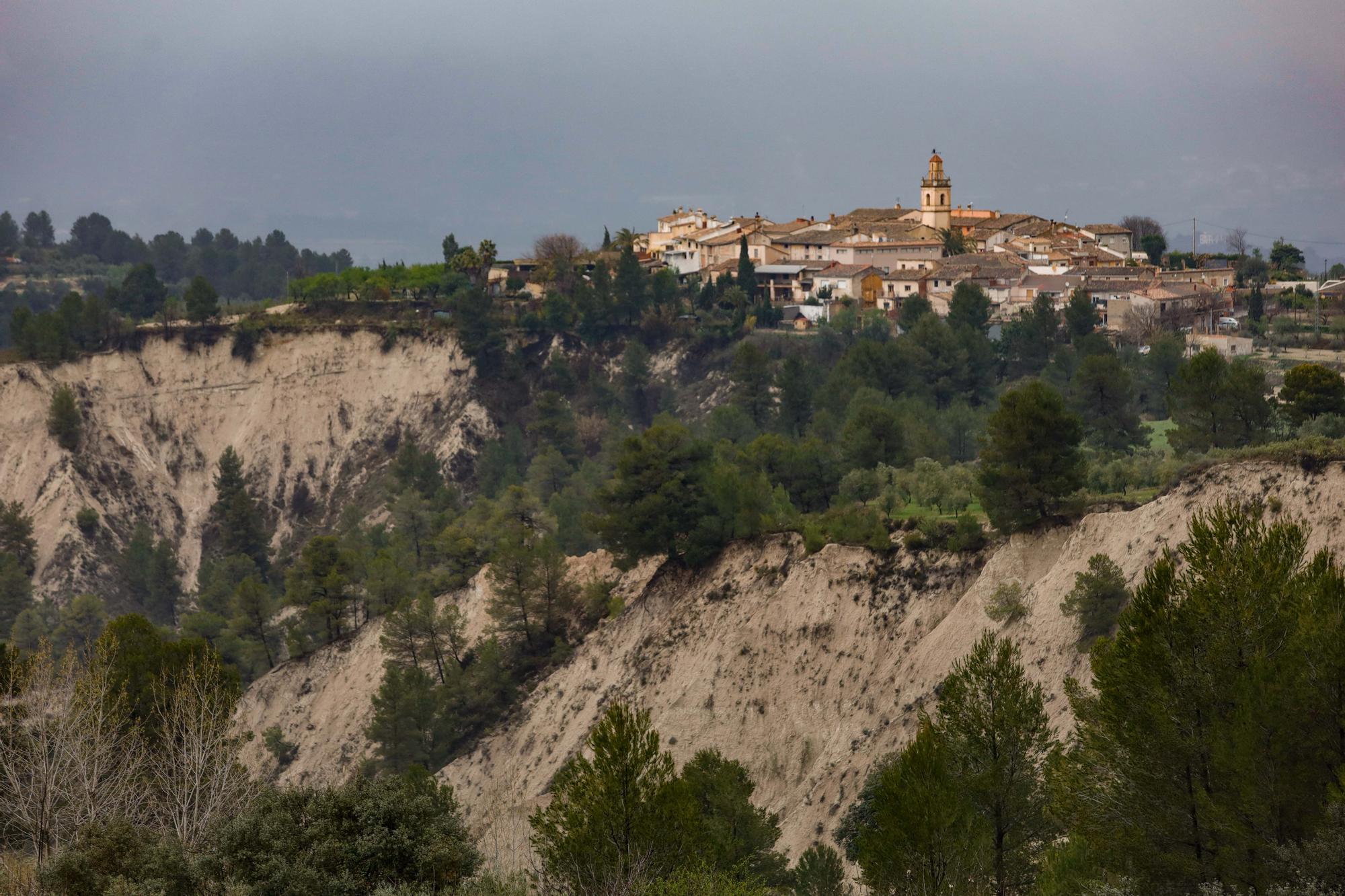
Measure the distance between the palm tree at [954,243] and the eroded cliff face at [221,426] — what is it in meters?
36.3

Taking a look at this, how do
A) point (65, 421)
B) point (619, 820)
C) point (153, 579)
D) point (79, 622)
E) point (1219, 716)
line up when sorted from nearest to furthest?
1. point (1219, 716)
2. point (619, 820)
3. point (79, 622)
4. point (153, 579)
5. point (65, 421)

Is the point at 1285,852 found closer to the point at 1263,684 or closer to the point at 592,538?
the point at 1263,684

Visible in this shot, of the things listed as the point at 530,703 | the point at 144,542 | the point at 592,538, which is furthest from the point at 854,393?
the point at 144,542

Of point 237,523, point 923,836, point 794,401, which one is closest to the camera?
point 923,836

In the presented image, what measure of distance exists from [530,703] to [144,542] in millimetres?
44061

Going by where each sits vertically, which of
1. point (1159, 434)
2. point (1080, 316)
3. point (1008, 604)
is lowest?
point (1008, 604)

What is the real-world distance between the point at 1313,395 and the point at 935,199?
73993mm

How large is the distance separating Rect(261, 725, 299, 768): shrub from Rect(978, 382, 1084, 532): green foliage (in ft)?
106

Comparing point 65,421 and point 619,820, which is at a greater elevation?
point 65,421

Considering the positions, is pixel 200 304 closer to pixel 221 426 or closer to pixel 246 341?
pixel 246 341

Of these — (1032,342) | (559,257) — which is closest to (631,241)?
(559,257)

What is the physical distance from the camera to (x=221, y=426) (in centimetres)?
11038

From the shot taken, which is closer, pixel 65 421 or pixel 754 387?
pixel 754 387

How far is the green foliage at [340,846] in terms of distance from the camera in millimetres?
25062
